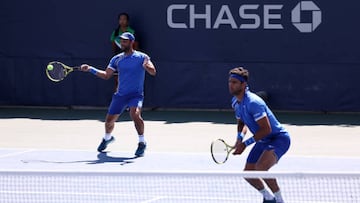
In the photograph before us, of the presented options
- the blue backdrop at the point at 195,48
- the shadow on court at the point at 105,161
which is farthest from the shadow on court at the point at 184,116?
the shadow on court at the point at 105,161

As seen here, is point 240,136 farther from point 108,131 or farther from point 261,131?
point 108,131

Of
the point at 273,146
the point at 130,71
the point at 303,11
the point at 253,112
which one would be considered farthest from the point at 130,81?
the point at 303,11

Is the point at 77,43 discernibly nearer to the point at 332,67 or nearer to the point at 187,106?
the point at 187,106

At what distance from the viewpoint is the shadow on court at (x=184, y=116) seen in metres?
16.6

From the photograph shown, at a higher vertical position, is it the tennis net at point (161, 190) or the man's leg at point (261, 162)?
the man's leg at point (261, 162)

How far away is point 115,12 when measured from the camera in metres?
18.4

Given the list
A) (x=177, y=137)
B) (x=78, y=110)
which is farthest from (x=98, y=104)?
(x=177, y=137)

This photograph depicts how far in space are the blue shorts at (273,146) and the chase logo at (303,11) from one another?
836cm

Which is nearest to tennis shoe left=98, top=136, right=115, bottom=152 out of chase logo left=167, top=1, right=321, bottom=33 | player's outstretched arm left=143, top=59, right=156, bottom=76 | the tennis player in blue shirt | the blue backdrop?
the tennis player in blue shirt

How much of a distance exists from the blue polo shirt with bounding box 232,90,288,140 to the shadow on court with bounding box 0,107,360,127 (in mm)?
7090

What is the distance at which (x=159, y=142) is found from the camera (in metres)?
14.6

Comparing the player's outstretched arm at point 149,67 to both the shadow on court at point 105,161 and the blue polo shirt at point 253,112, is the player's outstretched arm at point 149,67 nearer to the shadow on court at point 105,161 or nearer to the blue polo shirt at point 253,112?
the shadow on court at point 105,161

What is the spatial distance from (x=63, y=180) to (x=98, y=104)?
7.74 metres

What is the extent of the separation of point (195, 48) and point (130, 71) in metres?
5.05
